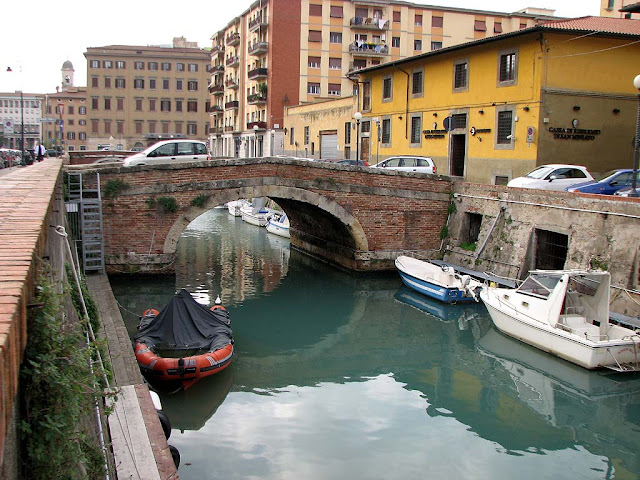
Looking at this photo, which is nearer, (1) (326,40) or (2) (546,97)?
(2) (546,97)

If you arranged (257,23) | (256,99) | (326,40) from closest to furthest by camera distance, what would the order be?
(326,40), (257,23), (256,99)

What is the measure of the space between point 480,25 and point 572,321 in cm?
4744

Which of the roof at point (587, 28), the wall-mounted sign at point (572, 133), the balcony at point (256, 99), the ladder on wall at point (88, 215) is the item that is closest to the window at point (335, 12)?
the balcony at point (256, 99)

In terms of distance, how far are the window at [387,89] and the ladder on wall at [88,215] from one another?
18.1 m

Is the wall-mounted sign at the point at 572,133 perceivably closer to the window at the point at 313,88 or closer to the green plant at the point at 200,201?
the green plant at the point at 200,201

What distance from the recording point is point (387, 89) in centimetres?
3547

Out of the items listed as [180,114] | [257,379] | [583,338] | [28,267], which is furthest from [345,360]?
[180,114]

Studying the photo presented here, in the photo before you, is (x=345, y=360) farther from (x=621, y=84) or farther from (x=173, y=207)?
(x=621, y=84)

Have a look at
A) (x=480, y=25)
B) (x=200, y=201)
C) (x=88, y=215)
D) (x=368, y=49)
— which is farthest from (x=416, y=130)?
(x=480, y=25)

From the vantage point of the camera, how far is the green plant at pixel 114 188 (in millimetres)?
21984

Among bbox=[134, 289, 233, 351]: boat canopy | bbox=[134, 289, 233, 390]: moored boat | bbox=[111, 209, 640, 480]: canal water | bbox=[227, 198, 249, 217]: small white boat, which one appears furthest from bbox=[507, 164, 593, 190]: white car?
bbox=[227, 198, 249, 217]: small white boat

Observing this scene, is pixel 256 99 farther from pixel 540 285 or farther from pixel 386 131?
pixel 540 285

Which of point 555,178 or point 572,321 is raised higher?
point 555,178

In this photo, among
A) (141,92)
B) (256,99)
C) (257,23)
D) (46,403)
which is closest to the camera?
(46,403)
